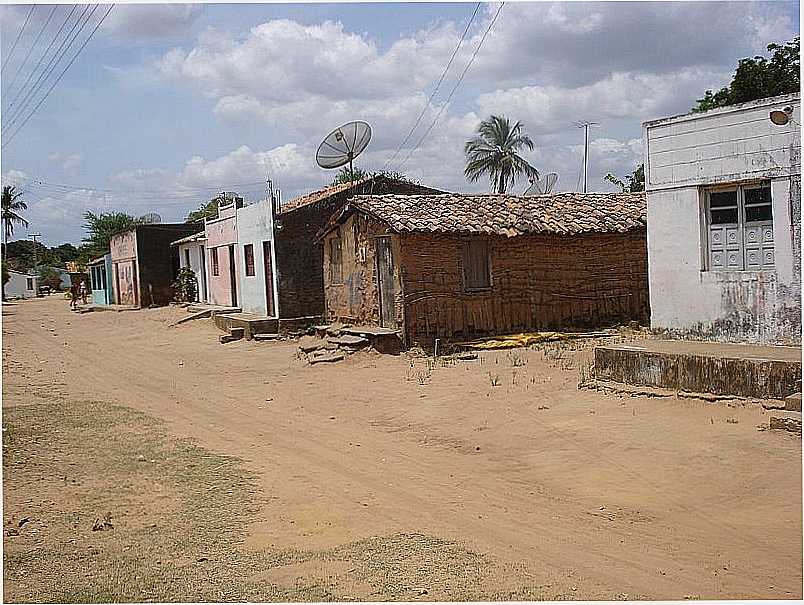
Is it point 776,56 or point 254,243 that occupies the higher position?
point 776,56

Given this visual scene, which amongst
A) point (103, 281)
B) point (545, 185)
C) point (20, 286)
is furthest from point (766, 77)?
point (20, 286)

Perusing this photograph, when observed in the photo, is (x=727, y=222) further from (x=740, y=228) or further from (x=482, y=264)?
(x=482, y=264)

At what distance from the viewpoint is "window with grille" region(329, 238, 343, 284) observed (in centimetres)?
1945

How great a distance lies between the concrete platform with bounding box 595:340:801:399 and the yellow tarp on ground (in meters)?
4.58

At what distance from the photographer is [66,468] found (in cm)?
852

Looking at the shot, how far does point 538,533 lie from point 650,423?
383cm

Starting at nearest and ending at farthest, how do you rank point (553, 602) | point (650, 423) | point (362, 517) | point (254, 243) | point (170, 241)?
point (553, 602)
point (362, 517)
point (650, 423)
point (254, 243)
point (170, 241)

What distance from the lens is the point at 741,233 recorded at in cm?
1280

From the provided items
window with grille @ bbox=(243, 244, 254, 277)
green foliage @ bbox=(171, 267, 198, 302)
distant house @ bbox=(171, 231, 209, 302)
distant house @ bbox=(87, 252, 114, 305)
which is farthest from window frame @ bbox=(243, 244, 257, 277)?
distant house @ bbox=(87, 252, 114, 305)

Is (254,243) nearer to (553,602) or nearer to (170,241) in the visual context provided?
(170,241)

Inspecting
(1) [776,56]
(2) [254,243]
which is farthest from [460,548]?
(1) [776,56]

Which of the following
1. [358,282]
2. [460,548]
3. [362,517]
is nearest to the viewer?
[460,548]

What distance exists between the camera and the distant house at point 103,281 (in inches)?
1674

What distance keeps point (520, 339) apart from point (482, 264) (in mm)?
1749
